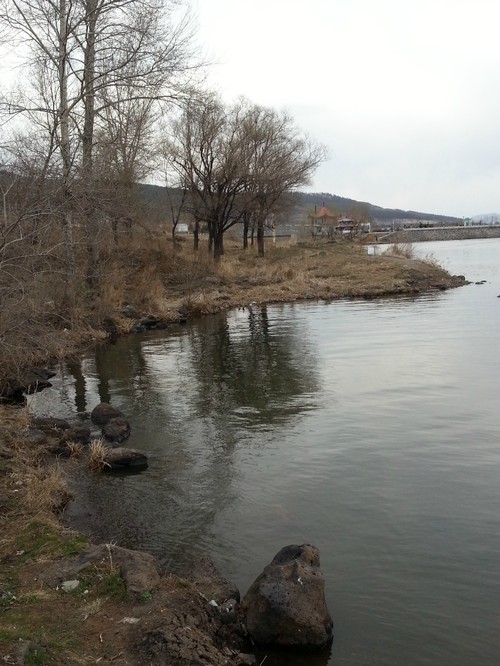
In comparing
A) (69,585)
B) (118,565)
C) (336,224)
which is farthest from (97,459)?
(336,224)

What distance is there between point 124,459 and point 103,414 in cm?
263

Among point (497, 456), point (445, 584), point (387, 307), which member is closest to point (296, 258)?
point (387, 307)

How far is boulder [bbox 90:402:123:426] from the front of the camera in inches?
468

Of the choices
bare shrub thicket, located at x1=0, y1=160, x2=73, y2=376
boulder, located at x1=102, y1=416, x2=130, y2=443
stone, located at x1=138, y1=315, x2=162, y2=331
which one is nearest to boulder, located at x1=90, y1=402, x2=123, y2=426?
boulder, located at x1=102, y1=416, x2=130, y2=443

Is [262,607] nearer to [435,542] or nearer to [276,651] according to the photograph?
[276,651]

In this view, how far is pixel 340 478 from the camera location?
8.77 m

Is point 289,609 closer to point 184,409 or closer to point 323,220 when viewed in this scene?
point 184,409

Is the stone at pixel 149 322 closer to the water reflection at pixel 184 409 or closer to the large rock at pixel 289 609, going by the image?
the water reflection at pixel 184 409

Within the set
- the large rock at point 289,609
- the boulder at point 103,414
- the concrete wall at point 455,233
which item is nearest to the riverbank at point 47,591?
the large rock at point 289,609

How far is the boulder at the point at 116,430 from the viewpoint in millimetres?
10867

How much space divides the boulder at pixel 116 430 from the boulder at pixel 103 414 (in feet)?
1.17

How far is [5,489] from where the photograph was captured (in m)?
8.00

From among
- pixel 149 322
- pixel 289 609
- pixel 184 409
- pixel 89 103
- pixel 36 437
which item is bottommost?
pixel 184 409

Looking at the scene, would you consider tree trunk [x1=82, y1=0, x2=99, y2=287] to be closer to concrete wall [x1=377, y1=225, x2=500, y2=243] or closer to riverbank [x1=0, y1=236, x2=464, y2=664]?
riverbank [x1=0, y1=236, x2=464, y2=664]
